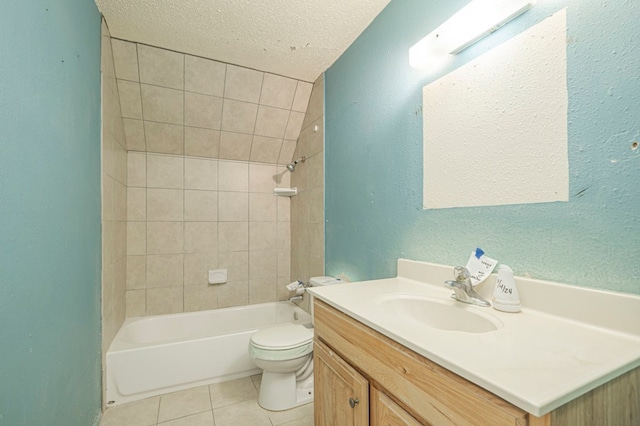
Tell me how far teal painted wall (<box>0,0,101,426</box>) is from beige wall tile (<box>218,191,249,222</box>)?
47.3 inches

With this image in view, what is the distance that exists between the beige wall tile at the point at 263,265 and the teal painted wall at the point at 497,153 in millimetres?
1086

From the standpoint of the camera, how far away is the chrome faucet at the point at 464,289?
36.0 inches

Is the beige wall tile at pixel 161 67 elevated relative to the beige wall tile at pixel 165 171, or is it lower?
elevated

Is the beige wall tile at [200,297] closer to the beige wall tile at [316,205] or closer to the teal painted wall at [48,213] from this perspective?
the teal painted wall at [48,213]

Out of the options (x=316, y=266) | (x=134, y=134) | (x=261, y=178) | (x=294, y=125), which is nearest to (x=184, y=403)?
(x=316, y=266)

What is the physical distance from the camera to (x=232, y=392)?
1.80 metres

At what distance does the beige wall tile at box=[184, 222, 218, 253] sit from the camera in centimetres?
251

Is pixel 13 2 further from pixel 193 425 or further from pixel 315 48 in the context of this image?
pixel 193 425

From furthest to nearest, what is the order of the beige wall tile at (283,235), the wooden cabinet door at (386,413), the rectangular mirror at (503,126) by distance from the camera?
the beige wall tile at (283,235), the rectangular mirror at (503,126), the wooden cabinet door at (386,413)

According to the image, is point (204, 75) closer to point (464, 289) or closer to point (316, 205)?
point (316, 205)

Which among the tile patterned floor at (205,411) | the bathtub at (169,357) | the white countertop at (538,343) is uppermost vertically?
the white countertop at (538,343)

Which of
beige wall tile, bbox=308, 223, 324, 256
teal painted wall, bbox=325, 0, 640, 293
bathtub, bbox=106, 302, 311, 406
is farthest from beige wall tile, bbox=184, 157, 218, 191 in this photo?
teal painted wall, bbox=325, 0, 640, 293

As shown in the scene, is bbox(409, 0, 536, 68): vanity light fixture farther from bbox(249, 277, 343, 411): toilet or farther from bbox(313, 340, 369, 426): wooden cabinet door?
bbox(249, 277, 343, 411): toilet

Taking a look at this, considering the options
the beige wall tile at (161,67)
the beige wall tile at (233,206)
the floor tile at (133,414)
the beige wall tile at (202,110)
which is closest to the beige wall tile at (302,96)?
the beige wall tile at (202,110)
